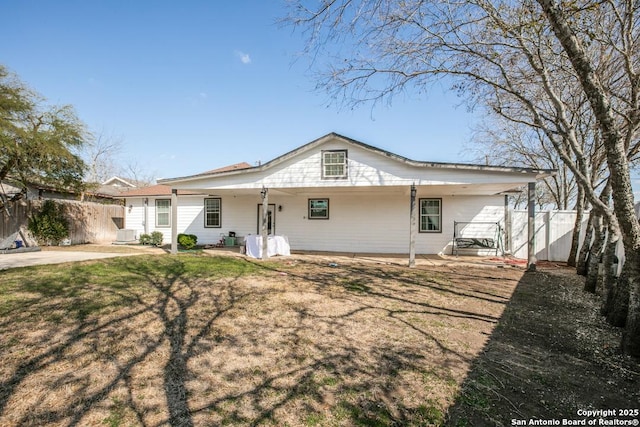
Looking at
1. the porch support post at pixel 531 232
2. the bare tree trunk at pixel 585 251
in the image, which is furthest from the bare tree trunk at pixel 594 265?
the porch support post at pixel 531 232

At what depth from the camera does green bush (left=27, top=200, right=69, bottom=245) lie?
14.0m

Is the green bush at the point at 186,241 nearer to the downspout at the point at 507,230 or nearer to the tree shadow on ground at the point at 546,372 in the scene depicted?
the tree shadow on ground at the point at 546,372

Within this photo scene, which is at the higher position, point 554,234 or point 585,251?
point 554,234

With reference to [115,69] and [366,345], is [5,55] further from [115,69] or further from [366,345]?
[366,345]

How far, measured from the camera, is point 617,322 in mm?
4453

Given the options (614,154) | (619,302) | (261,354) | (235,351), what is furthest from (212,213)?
(614,154)

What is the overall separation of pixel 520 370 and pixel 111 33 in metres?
13.4

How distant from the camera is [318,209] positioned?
13.8 metres

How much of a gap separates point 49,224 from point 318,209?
1263 centimetres

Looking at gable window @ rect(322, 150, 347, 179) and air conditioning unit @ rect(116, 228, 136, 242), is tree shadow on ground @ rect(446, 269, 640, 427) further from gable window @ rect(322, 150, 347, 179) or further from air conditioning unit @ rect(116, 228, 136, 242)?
air conditioning unit @ rect(116, 228, 136, 242)

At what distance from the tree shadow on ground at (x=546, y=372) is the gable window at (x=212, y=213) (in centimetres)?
1307

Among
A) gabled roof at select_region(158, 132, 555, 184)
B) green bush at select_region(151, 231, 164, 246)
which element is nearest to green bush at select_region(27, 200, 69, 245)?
green bush at select_region(151, 231, 164, 246)

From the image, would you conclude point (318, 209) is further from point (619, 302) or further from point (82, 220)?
point (82, 220)

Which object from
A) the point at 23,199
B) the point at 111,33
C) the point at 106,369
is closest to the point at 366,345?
the point at 106,369
